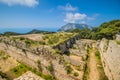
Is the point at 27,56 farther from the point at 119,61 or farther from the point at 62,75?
the point at 119,61

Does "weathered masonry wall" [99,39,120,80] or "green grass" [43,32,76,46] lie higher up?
"green grass" [43,32,76,46]

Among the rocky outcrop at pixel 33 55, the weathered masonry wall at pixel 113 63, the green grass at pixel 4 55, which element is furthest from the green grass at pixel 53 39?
the weathered masonry wall at pixel 113 63

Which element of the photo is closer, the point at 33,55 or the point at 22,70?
the point at 22,70

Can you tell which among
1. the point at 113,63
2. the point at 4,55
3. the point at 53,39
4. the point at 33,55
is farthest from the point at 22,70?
the point at 53,39

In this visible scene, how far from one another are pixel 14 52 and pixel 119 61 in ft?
46.9

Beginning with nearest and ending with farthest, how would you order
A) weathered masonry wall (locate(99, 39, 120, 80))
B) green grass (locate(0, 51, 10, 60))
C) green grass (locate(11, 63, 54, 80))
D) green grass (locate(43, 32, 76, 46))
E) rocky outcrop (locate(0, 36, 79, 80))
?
weathered masonry wall (locate(99, 39, 120, 80))
rocky outcrop (locate(0, 36, 79, 80))
green grass (locate(11, 63, 54, 80))
green grass (locate(0, 51, 10, 60))
green grass (locate(43, 32, 76, 46))

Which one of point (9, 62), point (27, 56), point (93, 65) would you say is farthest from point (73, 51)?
point (9, 62)

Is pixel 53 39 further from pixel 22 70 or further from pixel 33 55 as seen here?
pixel 22 70

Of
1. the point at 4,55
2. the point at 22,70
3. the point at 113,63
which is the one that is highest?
the point at 113,63

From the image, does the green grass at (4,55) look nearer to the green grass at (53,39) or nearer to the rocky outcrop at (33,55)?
Answer: the rocky outcrop at (33,55)

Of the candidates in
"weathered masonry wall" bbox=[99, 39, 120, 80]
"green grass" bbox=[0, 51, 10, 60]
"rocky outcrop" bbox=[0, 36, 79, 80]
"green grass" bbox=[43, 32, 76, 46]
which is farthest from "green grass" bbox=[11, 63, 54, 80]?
"green grass" bbox=[43, 32, 76, 46]

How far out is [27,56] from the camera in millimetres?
16422

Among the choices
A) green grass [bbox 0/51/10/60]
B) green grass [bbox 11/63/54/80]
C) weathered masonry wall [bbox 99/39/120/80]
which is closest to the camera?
weathered masonry wall [bbox 99/39/120/80]

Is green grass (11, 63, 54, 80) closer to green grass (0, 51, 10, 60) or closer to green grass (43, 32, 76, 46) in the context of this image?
green grass (0, 51, 10, 60)
